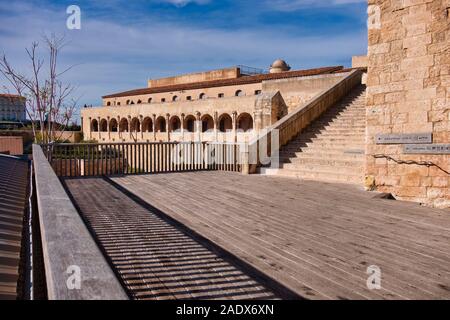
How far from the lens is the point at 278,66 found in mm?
41750

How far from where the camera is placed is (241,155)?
11203mm

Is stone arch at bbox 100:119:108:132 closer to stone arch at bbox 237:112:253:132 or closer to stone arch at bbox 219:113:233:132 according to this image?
stone arch at bbox 219:113:233:132

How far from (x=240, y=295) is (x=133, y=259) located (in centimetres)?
128

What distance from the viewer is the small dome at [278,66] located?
136ft

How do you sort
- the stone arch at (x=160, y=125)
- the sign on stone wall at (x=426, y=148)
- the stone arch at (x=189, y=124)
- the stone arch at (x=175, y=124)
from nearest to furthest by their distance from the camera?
the sign on stone wall at (x=426, y=148) < the stone arch at (x=189, y=124) < the stone arch at (x=175, y=124) < the stone arch at (x=160, y=125)

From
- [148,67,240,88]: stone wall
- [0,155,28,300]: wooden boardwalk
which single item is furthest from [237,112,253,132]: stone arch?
[0,155,28,300]: wooden boardwalk

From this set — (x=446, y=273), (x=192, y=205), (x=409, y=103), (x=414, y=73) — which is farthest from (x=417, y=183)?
(x=192, y=205)

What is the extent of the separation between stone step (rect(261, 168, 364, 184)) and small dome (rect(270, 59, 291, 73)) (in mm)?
32943

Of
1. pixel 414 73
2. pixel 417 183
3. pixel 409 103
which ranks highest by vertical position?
pixel 414 73

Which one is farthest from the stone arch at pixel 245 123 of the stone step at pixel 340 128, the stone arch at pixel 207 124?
the stone step at pixel 340 128

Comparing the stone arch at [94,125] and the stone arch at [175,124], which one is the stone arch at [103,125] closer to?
the stone arch at [94,125]

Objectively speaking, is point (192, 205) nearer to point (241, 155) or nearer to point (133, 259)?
point (133, 259)

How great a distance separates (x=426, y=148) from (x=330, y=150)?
13.0ft
